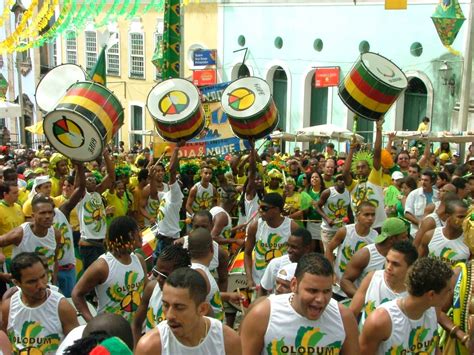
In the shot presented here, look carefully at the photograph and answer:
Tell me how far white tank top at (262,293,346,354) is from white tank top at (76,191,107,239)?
16.3 ft

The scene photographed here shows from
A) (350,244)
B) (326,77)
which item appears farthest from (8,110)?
(350,244)

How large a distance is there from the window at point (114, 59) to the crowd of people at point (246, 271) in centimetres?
2396

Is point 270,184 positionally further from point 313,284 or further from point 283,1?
point 283,1

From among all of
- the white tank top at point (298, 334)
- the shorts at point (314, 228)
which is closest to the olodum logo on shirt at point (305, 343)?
the white tank top at point (298, 334)

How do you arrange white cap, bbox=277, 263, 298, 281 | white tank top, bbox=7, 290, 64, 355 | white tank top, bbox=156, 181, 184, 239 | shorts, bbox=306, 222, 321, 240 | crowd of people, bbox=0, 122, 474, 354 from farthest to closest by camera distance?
1. shorts, bbox=306, 222, 321, 240
2. white tank top, bbox=156, 181, 184, 239
3. white cap, bbox=277, 263, 298, 281
4. white tank top, bbox=7, 290, 64, 355
5. crowd of people, bbox=0, 122, 474, 354

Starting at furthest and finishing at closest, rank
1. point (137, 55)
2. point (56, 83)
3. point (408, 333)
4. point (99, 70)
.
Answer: point (137, 55) → point (99, 70) → point (56, 83) → point (408, 333)

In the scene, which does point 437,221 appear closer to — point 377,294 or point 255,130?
point 377,294

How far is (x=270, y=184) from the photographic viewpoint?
1020 cm

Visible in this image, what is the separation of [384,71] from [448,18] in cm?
1216

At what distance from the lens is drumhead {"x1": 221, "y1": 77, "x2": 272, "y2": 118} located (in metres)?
9.02

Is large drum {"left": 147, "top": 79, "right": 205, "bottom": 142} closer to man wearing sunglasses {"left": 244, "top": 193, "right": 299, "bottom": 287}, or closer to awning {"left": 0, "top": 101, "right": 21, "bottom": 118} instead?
man wearing sunglasses {"left": 244, "top": 193, "right": 299, "bottom": 287}

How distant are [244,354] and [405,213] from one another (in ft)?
19.0

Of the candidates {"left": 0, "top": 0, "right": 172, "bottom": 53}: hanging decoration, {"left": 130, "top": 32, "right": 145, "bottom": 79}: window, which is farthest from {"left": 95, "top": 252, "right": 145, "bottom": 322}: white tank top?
{"left": 130, "top": 32, "right": 145, "bottom": 79}: window

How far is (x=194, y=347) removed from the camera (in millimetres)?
3754
